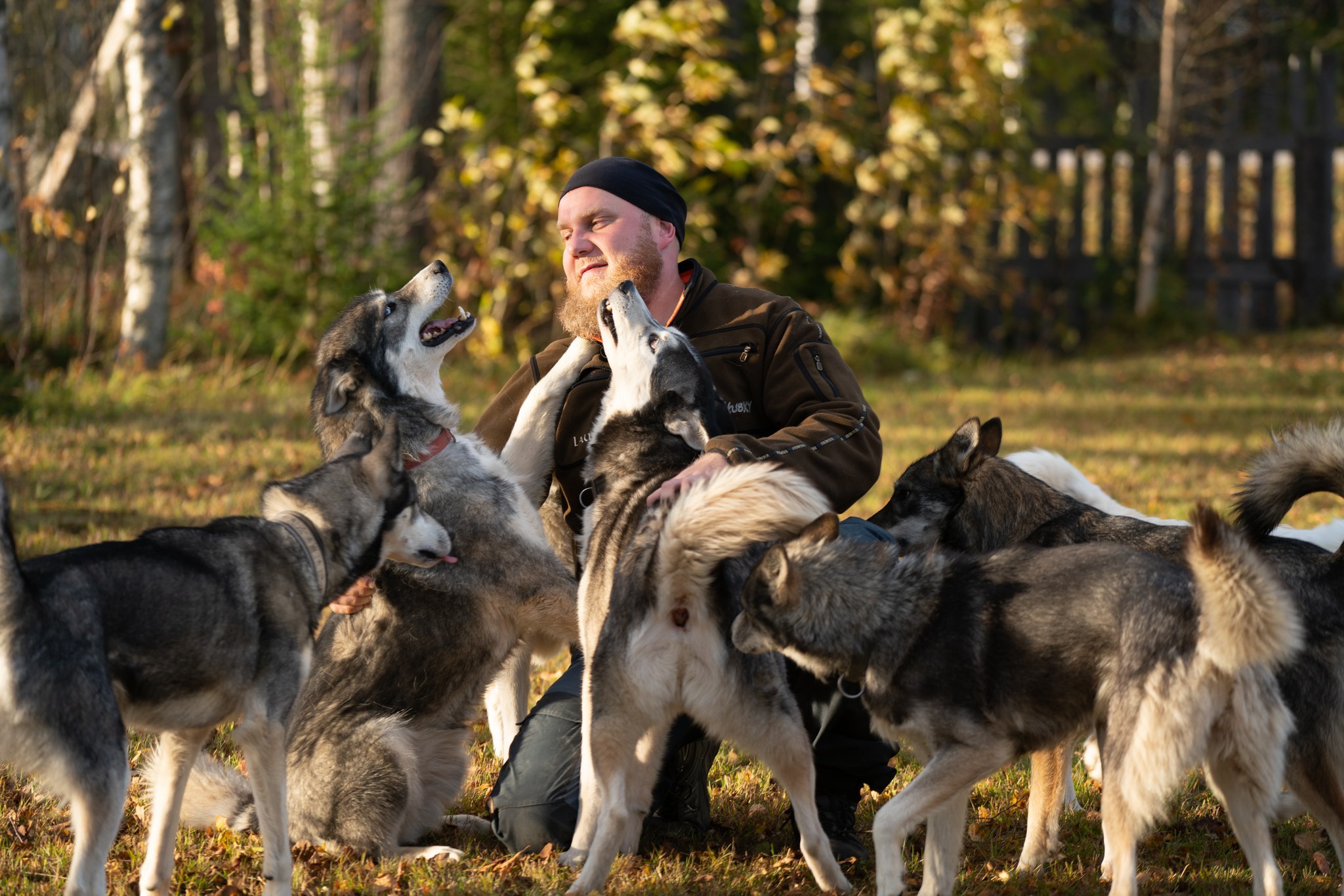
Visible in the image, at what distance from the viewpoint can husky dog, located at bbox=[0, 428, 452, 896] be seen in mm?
2959

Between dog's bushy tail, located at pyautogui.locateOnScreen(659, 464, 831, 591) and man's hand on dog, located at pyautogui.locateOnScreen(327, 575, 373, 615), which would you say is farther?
man's hand on dog, located at pyautogui.locateOnScreen(327, 575, 373, 615)

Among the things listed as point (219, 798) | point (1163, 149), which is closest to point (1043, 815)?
point (219, 798)

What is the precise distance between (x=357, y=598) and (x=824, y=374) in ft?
6.11

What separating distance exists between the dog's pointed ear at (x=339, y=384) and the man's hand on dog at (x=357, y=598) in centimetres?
73

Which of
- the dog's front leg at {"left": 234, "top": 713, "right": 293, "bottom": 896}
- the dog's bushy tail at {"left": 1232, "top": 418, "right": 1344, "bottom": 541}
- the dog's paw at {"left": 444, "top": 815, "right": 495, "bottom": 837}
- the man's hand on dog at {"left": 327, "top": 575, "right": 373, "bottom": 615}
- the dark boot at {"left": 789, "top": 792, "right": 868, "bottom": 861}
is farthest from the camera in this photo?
the dog's paw at {"left": 444, "top": 815, "right": 495, "bottom": 837}

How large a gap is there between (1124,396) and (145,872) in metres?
→ 10.8

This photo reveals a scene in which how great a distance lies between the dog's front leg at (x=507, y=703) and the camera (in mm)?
4703

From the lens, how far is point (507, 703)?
4754 mm

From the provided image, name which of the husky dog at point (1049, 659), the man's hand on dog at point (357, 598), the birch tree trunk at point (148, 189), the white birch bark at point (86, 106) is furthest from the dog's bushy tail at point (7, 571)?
the birch tree trunk at point (148, 189)

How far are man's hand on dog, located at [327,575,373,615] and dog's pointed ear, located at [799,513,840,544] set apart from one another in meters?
1.52

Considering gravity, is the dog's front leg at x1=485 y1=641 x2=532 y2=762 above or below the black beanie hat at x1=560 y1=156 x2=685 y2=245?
below

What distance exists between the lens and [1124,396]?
12.3m

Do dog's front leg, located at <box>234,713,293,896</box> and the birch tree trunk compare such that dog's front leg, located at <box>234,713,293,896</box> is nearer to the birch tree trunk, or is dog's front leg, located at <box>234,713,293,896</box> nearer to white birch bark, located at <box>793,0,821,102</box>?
the birch tree trunk

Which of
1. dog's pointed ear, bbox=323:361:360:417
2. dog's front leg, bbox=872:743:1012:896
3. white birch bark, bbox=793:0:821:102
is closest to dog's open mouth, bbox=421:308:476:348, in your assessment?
dog's pointed ear, bbox=323:361:360:417
